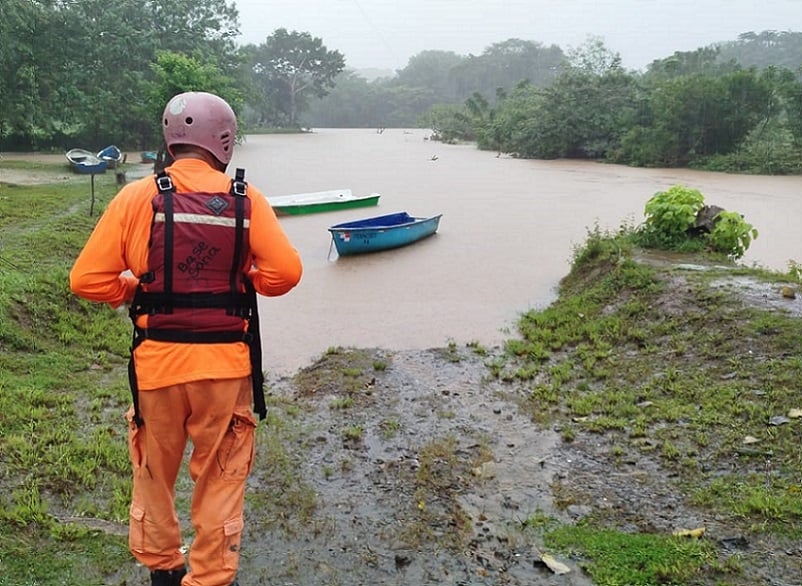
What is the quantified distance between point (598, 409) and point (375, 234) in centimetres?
661

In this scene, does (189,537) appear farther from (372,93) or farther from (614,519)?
(372,93)

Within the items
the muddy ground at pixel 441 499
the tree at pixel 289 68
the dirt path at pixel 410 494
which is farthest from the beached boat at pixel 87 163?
the tree at pixel 289 68

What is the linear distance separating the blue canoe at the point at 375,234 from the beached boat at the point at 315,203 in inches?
113

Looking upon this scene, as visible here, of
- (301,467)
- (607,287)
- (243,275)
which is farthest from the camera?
(607,287)

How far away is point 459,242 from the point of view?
11844 millimetres

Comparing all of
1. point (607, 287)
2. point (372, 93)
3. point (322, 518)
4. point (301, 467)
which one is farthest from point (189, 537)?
point (372, 93)

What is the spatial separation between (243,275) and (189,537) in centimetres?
130

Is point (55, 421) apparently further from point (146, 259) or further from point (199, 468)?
point (146, 259)

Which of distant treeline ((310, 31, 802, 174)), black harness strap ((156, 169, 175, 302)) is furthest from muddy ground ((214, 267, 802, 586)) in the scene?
distant treeline ((310, 31, 802, 174))

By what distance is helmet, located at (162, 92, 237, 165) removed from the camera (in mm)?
1968

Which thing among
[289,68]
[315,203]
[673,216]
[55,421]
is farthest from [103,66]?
[289,68]

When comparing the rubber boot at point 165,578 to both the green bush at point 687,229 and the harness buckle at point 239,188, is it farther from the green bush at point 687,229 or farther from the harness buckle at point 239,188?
the green bush at point 687,229

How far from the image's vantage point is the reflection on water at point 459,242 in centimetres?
700

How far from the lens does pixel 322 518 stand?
306 cm
